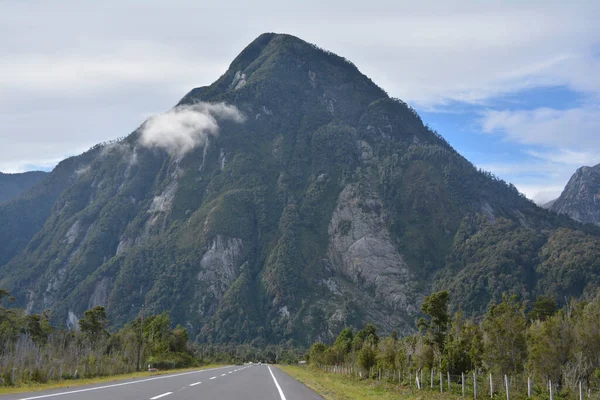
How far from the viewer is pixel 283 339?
7357 inches

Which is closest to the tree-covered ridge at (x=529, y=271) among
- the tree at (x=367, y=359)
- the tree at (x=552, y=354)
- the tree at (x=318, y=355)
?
the tree at (x=318, y=355)

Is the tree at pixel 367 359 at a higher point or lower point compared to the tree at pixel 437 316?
lower

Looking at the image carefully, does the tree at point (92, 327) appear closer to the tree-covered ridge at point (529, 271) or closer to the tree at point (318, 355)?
the tree at point (318, 355)

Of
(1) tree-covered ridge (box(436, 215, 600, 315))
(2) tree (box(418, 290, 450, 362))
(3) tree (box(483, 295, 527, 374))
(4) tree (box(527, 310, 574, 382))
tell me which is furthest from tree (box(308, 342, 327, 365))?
(1) tree-covered ridge (box(436, 215, 600, 315))

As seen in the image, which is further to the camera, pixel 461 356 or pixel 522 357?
pixel 461 356

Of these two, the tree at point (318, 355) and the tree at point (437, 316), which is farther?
the tree at point (318, 355)

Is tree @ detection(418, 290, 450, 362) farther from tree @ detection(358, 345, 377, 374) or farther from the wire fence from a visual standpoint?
tree @ detection(358, 345, 377, 374)

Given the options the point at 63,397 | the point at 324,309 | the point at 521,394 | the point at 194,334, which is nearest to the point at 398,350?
the point at 521,394

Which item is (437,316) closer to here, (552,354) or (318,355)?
(552,354)

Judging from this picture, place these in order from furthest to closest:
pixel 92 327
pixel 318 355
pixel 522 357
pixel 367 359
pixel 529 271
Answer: pixel 529 271, pixel 318 355, pixel 92 327, pixel 367 359, pixel 522 357

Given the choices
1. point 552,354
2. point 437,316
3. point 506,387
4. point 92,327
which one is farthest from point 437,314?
point 92,327

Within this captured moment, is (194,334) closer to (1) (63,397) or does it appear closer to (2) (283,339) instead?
(2) (283,339)

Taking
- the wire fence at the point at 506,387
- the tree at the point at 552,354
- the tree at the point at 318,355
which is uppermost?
the tree at the point at 552,354

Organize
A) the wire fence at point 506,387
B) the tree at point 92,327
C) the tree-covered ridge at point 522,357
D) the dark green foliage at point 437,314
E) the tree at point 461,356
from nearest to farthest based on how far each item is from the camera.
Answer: the wire fence at point 506,387 → the tree-covered ridge at point 522,357 → the tree at point 461,356 → the dark green foliage at point 437,314 → the tree at point 92,327
